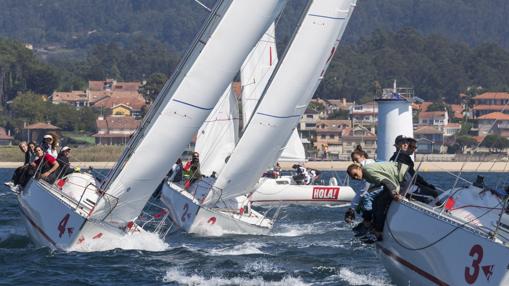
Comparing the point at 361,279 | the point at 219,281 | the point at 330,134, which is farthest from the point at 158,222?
the point at 330,134

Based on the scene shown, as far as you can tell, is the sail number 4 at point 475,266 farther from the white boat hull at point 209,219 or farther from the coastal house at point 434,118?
the coastal house at point 434,118

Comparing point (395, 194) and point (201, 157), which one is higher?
point (395, 194)

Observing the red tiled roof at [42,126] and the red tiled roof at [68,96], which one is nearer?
the red tiled roof at [42,126]

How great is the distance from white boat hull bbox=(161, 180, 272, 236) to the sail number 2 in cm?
851

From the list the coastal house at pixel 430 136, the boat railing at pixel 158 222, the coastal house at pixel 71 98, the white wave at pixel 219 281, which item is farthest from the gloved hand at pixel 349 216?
the coastal house at pixel 71 98

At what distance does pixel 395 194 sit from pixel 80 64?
14566 centimetres

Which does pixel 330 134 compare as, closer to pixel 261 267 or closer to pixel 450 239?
pixel 261 267

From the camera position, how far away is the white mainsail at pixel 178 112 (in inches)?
578

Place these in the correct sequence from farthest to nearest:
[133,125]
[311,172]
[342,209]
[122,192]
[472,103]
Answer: [472,103]
[133,125]
[311,172]
[342,209]
[122,192]

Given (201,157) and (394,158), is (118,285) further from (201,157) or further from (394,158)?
(201,157)

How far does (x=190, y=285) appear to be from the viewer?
12805mm

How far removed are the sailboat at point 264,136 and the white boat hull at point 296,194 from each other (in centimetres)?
659

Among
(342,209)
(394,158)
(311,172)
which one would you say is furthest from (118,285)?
(311,172)

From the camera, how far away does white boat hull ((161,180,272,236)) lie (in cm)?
1855
